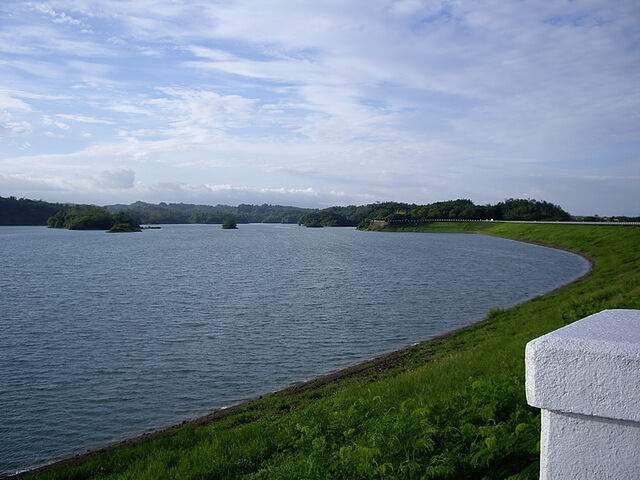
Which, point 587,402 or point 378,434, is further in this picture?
point 378,434

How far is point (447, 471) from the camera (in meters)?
5.04

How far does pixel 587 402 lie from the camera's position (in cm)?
207

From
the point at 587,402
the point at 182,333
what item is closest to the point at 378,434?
the point at 587,402

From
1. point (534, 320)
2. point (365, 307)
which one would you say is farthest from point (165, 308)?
point (534, 320)

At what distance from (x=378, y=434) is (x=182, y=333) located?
77.1 feet

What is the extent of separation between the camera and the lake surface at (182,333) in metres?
17.6

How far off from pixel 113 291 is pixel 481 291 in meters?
32.9

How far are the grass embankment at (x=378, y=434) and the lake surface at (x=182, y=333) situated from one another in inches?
125

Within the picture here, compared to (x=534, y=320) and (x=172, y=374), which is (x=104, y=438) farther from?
(x=534, y=320)

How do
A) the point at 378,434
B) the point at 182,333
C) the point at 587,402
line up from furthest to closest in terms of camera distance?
1. the point at 182,333
2. the point at 378,434
3. the point at 587,402

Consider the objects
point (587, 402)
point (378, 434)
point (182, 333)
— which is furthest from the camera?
point (182, 333)

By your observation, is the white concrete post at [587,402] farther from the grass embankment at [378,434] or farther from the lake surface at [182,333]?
the lake surface at [182,333]

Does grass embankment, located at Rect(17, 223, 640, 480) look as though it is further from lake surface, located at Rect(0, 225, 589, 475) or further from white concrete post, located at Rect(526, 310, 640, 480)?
lake surface, located at Rect(0, 225, 589, 475)

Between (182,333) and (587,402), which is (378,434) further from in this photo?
(182,333)
